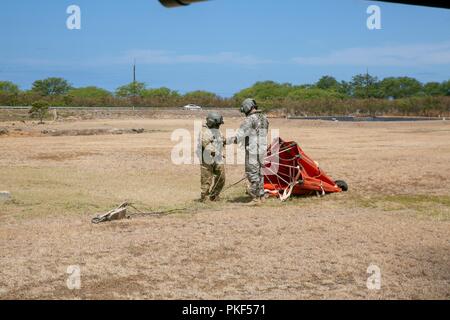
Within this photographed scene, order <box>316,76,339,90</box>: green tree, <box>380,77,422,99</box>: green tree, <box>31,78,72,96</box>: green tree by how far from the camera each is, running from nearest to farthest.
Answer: <box>31,78,72,96</box>: green tree → <box>380,77,422,99</box>: green tree → <box>316,76,339,90</box>: green tree

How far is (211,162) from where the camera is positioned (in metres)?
11.0

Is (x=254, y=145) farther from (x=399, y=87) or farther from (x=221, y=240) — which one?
(x=399, y=87)

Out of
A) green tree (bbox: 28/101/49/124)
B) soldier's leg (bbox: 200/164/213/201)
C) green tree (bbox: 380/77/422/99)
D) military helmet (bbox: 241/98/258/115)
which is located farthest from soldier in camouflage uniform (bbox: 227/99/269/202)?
green tree (bbox: 380/77/422/99)

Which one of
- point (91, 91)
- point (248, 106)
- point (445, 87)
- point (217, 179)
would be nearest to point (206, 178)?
point (217, 179)

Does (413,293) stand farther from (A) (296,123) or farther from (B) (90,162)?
(A) (296,123)

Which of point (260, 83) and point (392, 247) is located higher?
point (260, 83)

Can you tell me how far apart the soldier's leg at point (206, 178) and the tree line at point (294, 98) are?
1435 inches

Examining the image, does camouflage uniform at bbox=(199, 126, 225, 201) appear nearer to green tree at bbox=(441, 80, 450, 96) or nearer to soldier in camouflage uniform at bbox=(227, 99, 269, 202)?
soldier in camouflage uniform at bbox=(227, 99, 269, 202)

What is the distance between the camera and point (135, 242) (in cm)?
765

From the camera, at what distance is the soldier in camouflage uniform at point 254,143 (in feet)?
36.0

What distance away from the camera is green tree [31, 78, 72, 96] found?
8491 centimetres

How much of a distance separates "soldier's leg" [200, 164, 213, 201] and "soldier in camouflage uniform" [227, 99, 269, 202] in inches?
26.0
